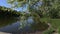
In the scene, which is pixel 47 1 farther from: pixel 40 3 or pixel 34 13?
pixel 34 13

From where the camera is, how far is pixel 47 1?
6.16 m

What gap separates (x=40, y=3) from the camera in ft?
20.5

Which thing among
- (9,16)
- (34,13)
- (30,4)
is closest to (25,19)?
(34,13)

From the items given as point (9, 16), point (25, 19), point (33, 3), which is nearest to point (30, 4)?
point (33, 3)

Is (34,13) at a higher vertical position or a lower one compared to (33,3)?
lower

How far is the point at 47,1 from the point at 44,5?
0.26 m

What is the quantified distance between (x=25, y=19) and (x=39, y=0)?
1.21m

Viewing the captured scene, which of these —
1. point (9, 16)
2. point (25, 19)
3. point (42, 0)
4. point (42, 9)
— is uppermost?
point (42, 0)

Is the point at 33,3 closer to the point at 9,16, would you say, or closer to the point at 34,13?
the point at 34,13

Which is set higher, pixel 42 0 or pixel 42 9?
pixel 42 0

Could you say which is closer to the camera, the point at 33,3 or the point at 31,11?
the point at 33,3

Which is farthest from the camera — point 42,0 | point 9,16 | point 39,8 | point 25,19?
point 9,16

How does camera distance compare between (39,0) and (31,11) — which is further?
(31,11)

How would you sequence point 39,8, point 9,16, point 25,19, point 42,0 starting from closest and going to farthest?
point 42,0 < point 39,8 < point 25,19 < point 9,16
